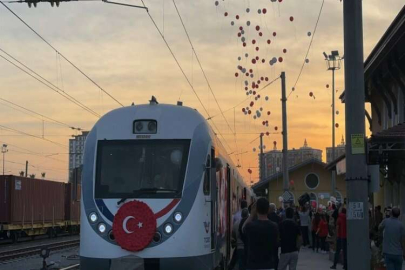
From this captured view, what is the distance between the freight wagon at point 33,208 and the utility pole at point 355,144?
69.0 ft

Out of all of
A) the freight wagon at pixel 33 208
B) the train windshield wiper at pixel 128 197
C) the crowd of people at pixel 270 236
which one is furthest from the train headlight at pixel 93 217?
the freight wagon at pixel 33 208

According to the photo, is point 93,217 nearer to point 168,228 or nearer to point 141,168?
point 141,168

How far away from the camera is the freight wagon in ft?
110

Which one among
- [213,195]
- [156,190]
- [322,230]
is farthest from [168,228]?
[322,230]

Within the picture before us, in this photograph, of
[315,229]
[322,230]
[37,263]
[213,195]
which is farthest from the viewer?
[315,229]

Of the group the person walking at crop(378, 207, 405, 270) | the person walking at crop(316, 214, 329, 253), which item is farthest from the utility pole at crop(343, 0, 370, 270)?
the person walking at crop(316, 214, 329, 253)

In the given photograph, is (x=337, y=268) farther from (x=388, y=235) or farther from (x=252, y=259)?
(x=252, y=259)

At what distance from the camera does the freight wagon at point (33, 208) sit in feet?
110

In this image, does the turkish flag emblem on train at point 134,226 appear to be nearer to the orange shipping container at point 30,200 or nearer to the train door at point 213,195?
the train door at point 213,195

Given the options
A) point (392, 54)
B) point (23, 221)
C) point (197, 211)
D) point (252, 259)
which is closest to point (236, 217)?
point (197, 211)

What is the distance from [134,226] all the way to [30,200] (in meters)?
28.2

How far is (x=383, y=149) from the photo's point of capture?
47.2 feet

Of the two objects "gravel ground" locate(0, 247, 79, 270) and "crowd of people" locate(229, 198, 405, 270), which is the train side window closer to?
"crowd of people" locate(229, 198, 405, 270)

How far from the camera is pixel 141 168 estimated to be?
10195 millimetres
